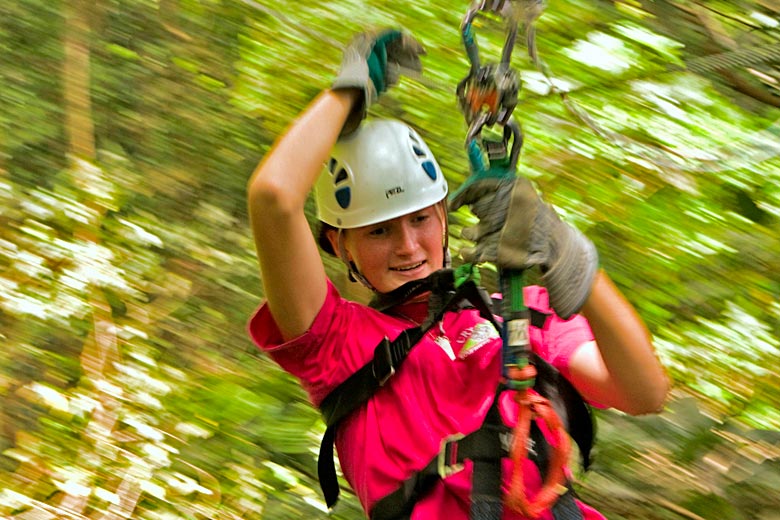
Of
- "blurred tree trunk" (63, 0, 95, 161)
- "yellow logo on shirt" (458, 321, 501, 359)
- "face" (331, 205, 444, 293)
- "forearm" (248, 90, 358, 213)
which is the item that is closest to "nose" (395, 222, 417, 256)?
"face" (331, 205, 444, 293)

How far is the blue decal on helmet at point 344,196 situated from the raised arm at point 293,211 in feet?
0.82

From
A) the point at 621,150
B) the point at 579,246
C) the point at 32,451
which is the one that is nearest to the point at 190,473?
the point at 32,451

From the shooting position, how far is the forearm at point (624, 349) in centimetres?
162

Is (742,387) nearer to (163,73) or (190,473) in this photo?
(190,473)

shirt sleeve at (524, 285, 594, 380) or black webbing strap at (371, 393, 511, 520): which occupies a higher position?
shirt sleeve at (524, 285, 594, 380)

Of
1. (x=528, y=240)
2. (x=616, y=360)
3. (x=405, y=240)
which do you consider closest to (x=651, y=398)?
(x=616, y=360)

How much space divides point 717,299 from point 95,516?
2667 millimetres

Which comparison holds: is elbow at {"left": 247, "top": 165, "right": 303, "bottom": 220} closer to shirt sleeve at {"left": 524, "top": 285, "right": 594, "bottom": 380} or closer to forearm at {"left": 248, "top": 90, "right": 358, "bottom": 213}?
forearm at {"left": 248, "top": 90, "right": 358, "bottom": 213}

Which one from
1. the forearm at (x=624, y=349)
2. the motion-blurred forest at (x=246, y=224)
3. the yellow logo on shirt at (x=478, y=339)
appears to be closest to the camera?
the forearm at (x=624, y=349)

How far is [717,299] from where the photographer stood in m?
3.31

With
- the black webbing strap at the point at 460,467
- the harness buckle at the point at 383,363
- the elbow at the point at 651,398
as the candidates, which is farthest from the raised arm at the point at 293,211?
the elbow at the point at 651,398

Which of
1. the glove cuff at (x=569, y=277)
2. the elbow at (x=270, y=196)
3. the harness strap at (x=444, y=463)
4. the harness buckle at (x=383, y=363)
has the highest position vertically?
the glove cuff at (x=569, y=277)

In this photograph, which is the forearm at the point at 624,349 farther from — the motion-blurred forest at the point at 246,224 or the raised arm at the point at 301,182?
the motion-blurred forest at the point at 246,224

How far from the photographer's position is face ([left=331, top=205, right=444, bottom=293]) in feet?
6.54
